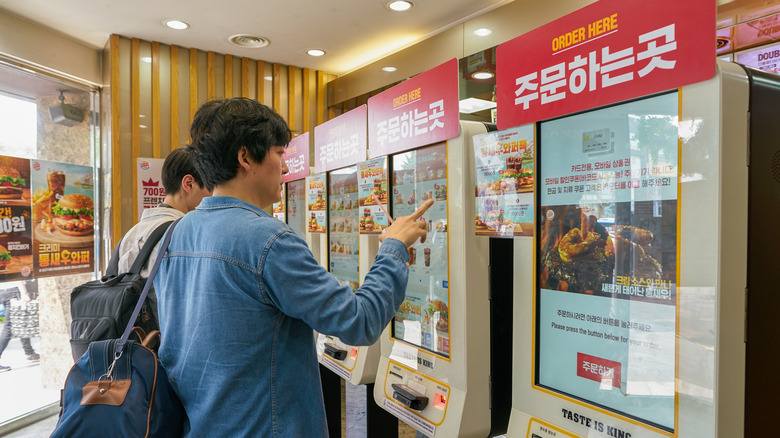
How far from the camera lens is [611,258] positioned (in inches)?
43.8

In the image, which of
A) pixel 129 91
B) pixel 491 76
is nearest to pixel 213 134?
pixel 491 76

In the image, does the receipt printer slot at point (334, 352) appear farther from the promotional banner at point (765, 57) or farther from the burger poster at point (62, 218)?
the burger poster at point (62, 218)

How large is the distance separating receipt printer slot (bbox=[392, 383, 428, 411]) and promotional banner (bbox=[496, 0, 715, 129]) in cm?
91

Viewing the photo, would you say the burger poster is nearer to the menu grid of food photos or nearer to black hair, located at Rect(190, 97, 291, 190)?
the menu grid of food photos

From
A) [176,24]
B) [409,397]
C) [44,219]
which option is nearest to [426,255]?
[409,397]

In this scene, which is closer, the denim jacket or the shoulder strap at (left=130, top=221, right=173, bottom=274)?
the denim jacket

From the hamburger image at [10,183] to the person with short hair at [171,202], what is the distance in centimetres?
250

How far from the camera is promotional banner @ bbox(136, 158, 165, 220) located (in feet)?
14.3

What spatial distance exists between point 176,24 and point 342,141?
8.90ft

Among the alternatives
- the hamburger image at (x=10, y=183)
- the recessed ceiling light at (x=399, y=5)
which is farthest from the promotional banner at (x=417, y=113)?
the hamburger image at (x=10, y=183)

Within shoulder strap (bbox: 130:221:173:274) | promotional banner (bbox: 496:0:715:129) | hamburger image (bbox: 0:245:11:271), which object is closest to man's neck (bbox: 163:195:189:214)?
shoulder strap (bbox: 130:221:173:274)

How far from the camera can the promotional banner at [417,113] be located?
154cm

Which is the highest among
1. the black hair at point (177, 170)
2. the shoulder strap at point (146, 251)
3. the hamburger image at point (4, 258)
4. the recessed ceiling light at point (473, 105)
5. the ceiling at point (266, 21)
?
the ceiling at point (266, 21)

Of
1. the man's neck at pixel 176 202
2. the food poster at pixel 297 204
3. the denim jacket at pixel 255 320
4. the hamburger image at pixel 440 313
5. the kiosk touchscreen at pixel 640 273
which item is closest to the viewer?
the kiosk touchscreen at pixel 640 273
